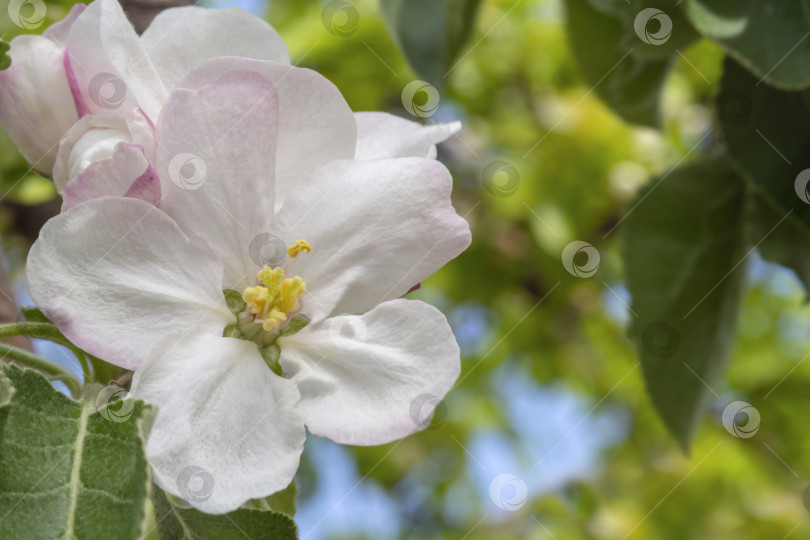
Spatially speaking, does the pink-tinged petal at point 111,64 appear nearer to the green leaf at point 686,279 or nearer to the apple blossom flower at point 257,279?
the apple blossom flower at point 257,279

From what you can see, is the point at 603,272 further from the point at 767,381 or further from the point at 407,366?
the point at 407,366

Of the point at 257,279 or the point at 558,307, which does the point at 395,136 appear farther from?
the point at 558,307

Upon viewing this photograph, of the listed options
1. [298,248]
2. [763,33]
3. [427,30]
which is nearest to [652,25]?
[763,33]

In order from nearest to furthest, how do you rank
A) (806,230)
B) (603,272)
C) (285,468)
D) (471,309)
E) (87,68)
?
(285,468)
(87,68)
(806,230)
(603,272)
(471,309)

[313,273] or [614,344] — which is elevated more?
[313,273]

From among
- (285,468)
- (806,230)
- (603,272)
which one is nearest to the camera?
(285,468)

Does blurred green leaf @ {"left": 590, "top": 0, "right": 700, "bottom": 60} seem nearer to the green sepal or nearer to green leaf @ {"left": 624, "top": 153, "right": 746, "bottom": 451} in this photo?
green leaf @ {"left": 624, "top": 153, "right": 746, "bottom": 451}

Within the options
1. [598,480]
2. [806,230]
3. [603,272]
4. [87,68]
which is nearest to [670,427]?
[806,230]

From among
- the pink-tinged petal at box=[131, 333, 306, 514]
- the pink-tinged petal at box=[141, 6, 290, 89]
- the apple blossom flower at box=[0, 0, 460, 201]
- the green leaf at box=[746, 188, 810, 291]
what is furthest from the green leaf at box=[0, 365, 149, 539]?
the green leaf at box=[746, 188, 810, 291]

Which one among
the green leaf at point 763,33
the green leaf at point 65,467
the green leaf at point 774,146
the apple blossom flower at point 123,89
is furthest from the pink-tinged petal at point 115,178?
the green leaf at point 774,146
